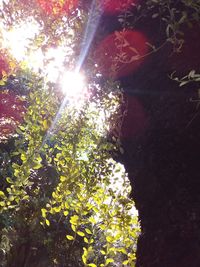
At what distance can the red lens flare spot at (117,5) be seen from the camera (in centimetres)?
196

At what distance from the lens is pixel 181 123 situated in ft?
5.35

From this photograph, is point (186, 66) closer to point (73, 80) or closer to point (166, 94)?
point (166, 94)

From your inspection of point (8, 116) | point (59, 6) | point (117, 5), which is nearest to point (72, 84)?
point (117, 5)

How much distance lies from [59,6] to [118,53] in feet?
2.24

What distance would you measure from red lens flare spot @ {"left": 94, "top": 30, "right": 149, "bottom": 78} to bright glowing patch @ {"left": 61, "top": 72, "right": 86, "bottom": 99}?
0.56ft

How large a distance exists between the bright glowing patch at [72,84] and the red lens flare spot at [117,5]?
465 mm

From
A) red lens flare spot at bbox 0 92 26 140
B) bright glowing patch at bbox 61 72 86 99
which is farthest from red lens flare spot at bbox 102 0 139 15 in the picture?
red lens flare spot at bbox 0 92 26 140

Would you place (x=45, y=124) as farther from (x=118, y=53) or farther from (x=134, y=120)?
(x=118, y=53)

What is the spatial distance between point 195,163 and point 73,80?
3.08ft

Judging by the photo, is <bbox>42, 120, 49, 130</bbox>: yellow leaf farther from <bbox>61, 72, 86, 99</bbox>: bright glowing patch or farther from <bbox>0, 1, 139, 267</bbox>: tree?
<bbox>61, 72, 86, 99</bbox>: bright glowing patch

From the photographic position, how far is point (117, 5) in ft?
6.72

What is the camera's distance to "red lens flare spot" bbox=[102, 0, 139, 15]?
1955 millimetres

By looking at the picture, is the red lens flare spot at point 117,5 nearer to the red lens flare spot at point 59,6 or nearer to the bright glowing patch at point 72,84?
the red lens flare spot at point 59,6

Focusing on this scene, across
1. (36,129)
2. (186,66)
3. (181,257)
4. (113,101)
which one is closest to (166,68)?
(186,66)
